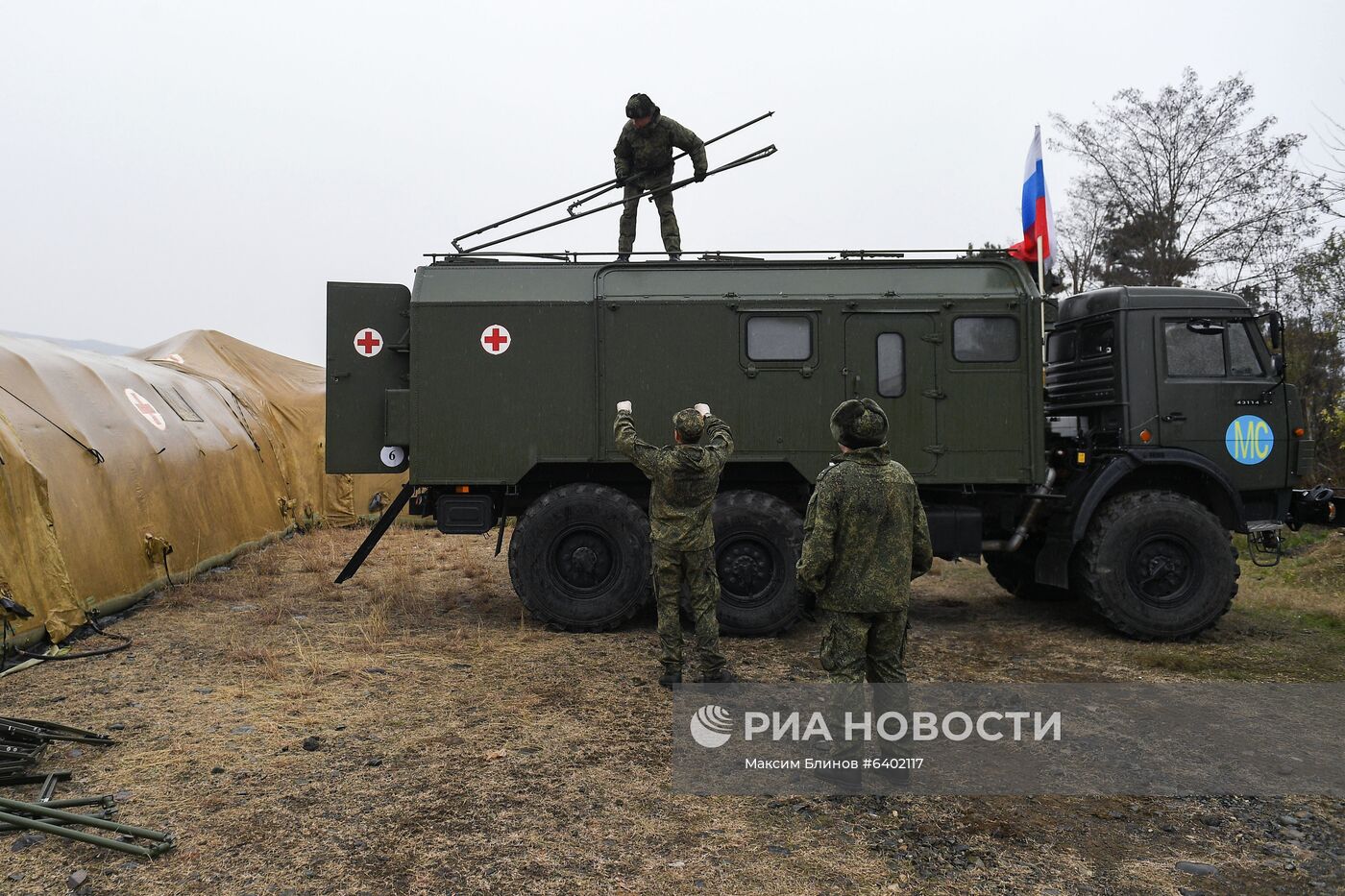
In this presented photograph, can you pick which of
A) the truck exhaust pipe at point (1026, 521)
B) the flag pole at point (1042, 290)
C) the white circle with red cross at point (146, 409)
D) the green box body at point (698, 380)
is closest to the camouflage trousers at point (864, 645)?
the green box body at point (698, 380)

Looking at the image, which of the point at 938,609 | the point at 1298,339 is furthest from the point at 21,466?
the point at 1298,339

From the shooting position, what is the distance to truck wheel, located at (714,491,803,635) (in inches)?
276

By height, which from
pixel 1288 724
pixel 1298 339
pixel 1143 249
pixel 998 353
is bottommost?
pixel 1288 724

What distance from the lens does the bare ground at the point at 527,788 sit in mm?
3279

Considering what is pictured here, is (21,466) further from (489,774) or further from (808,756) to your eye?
(808,756)

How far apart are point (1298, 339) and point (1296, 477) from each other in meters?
14.5

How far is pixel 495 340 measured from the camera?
7184mm

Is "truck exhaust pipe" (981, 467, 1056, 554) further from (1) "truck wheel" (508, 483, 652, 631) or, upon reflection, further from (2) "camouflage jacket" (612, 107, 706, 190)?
(2) "camouflage jacket" (612, 107, 706, 190)

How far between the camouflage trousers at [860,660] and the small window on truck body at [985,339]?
3.75m

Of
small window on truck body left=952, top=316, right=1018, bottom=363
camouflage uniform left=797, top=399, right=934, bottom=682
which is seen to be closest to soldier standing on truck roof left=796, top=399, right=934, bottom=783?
camouflage uniform left=797, top=399, right=934, bottom=682

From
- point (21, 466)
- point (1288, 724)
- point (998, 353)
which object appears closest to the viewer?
point (1288, 724)

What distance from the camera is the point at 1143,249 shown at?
77.1 feet

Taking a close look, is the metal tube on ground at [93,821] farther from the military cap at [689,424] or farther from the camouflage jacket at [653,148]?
→ the camouflage jacket at [653,148]

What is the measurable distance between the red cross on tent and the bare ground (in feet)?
7.80
